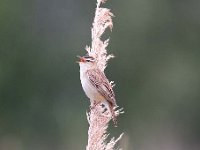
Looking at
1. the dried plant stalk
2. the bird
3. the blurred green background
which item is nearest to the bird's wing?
the bird

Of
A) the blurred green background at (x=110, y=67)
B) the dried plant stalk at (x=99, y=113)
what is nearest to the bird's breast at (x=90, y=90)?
the dried plant stalk at (x=99, y=113)

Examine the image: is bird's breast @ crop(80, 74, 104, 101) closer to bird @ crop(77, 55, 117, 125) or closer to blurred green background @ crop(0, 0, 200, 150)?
bird @ crop(77, 55, 117, 125)

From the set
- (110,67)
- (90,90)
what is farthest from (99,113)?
(110,67)

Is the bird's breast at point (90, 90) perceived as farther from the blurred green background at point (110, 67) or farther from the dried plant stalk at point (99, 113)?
the blurred green background at point (110, 67)
